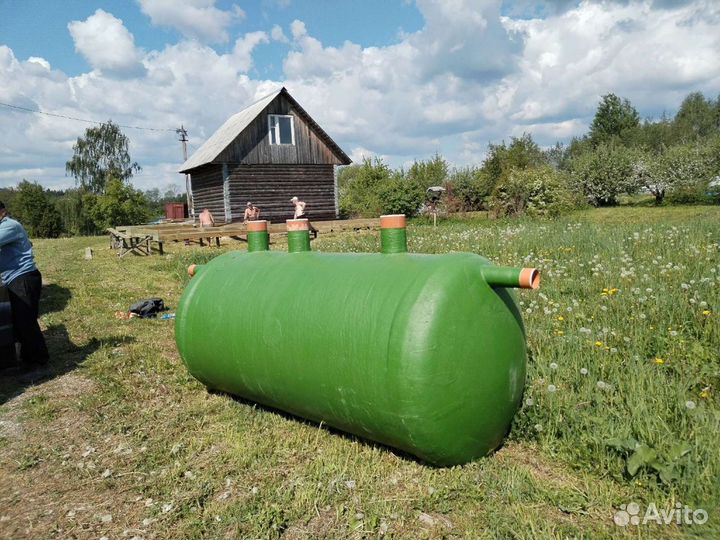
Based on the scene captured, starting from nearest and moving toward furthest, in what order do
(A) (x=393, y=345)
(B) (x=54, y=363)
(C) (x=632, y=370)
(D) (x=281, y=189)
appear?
(A) (x=393, y=345) → (C) (x=632, y=370) → (B) (x=54, y=363) → (D) (x=281, y=189)

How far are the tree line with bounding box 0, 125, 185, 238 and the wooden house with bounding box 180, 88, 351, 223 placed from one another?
1899 centimetres

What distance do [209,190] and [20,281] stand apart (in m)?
21.3

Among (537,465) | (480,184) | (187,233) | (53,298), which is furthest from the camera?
(480,184)

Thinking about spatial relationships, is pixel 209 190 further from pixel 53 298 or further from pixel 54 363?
pixel 54 363

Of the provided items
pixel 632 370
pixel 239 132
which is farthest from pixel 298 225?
pixel 239 132

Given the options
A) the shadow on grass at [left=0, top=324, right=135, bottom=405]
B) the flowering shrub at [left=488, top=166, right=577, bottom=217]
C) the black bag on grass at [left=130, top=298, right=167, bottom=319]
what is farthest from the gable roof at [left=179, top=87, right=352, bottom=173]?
the shadow on grass at [left=0, top=324, right=135, bottom=405]

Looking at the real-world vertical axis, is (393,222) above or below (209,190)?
below

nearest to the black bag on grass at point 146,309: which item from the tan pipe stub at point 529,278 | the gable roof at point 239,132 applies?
the tan pipe stub at point 529,278

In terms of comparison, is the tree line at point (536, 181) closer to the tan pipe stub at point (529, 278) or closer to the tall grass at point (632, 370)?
the tall grass at point (632, 370)

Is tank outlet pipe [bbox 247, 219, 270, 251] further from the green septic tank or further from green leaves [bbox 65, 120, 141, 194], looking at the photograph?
green leaves [bbox 65, 120, 141, 194]

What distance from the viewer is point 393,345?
297 centimetres

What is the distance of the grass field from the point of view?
9.40 feet

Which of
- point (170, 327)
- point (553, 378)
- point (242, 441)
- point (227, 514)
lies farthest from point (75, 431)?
point (553, 378)

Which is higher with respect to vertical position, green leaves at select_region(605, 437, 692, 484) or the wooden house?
the wooden house
